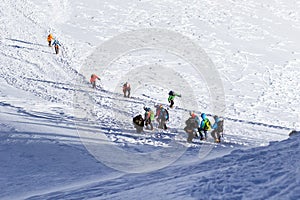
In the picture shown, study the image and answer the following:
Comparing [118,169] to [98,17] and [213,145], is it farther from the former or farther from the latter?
[98,17]

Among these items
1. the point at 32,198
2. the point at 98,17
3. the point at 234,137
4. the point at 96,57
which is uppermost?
the point at 98,17

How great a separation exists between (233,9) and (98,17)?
73.8ft

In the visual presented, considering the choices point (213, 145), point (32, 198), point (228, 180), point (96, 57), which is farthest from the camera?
point (96, 57)

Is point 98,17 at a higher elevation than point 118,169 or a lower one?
higher

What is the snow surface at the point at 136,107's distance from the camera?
8.98 m

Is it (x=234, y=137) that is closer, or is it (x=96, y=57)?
(x=234, y=137)

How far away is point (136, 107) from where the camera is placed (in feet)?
70.4

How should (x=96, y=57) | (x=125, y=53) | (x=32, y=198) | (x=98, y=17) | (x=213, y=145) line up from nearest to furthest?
(x=32, y=198), (x=213, y=145), (x=96, y=57), (x=125, y=53), (x=98, y=17)

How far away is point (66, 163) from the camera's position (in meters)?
12.9

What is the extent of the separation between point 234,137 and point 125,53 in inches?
864

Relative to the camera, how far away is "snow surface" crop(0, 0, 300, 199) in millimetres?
8984

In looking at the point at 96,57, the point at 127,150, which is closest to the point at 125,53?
the point at 96,57

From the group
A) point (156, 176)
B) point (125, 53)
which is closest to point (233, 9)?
point (125, 53)

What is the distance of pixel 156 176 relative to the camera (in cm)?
1038
